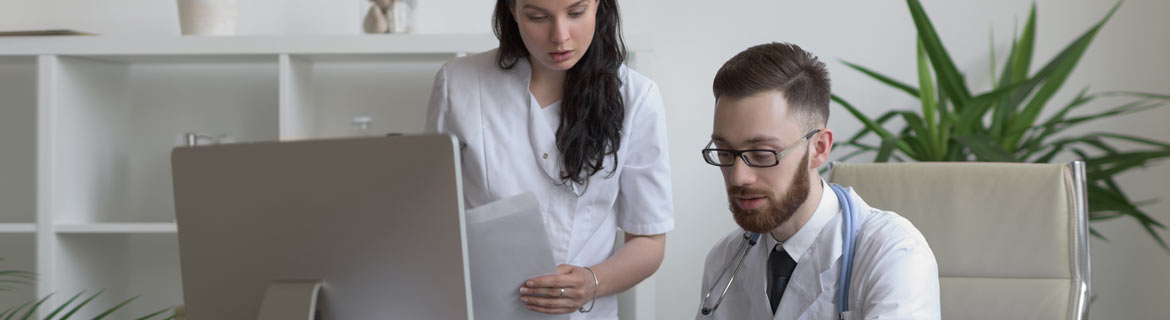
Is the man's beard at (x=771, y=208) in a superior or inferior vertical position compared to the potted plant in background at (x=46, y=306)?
superior

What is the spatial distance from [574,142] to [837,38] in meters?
1.39

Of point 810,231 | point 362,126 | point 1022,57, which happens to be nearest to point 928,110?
point 1022,57

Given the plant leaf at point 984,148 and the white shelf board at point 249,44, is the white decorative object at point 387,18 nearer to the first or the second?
the white shelf board at point 249,44

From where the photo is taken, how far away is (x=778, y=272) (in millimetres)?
1417

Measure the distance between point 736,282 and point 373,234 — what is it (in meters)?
0.70

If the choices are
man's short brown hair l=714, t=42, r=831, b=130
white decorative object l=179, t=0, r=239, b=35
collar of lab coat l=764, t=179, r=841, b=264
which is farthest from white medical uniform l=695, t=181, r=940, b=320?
white decorative object l=179, t=0, r=239, b=35

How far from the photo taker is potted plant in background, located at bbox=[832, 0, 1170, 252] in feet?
7.50

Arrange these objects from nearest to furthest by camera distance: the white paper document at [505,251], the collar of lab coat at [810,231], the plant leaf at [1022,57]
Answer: the white paper document at [505,251] < the collar of lab coat at [810,231] < the plant leaf at [1022,57]

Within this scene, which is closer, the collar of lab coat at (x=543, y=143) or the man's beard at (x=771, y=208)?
the man's beard at (x=771, y=208)

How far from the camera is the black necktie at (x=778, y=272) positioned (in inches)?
55.3

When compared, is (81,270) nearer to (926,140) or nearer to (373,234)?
(373,234)

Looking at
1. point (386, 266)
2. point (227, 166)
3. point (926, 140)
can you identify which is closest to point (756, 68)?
point (386, 266)

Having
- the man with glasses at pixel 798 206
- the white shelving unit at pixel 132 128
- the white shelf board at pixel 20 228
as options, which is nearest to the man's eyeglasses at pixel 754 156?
the man with glasses at pixel 798 206

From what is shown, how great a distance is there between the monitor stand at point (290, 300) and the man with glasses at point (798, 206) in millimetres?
533
